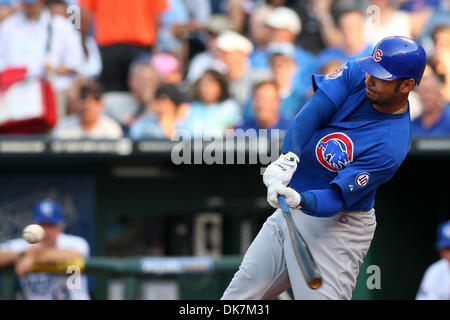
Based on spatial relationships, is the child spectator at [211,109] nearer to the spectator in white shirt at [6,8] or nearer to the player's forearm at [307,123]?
the spectator in white shirt at [6,8]

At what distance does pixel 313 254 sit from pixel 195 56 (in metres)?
4.99

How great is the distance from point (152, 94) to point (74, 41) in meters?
0.98

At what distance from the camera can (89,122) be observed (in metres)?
8.48

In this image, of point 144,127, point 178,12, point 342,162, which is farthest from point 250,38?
A: point 342,162

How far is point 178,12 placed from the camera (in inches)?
366

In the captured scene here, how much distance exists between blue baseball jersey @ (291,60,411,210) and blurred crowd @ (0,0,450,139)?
3.67 metres

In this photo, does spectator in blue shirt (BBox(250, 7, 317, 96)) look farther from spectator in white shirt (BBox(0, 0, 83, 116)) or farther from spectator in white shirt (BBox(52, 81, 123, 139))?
spectator in white shirt (BBox(0, 0, 83, 116))

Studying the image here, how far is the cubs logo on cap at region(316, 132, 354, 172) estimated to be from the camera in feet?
14.5

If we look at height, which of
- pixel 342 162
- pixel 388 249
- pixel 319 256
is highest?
pixel 342 162

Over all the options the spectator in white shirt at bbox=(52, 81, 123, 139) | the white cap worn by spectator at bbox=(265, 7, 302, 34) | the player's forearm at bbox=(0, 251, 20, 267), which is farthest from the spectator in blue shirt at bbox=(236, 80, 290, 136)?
the player's forearm at bbox=(0, 251, 20, 267)

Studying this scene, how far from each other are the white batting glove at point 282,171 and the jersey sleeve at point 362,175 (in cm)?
21
